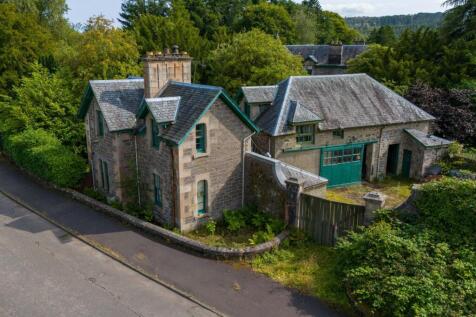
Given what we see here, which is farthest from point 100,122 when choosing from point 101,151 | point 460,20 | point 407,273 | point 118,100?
point 460,20

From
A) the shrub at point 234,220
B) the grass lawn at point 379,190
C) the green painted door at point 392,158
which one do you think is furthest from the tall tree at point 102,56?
the green painted door at point 392,158

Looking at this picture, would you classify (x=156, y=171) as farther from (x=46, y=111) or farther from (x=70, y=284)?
(x=46, y=111)

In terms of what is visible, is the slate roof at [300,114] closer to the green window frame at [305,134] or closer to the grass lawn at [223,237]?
the green window frame at [305,134]

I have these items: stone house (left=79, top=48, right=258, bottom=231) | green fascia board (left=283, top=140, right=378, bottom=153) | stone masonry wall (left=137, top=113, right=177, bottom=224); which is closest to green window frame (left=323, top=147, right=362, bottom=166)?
green fascia board (left=283, top=140, right=378, bottom=153)

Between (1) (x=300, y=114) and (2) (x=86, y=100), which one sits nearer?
(2) (x=86, y=100)

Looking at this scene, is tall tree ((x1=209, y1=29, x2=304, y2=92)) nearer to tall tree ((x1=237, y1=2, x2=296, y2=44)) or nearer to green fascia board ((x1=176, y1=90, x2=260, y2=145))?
green fascia board ((x1=176, y1=90, x2=260, y2=145))

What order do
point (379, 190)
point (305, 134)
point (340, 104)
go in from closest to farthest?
point (305, 134)
point (379, 190)
point (340, 104)
